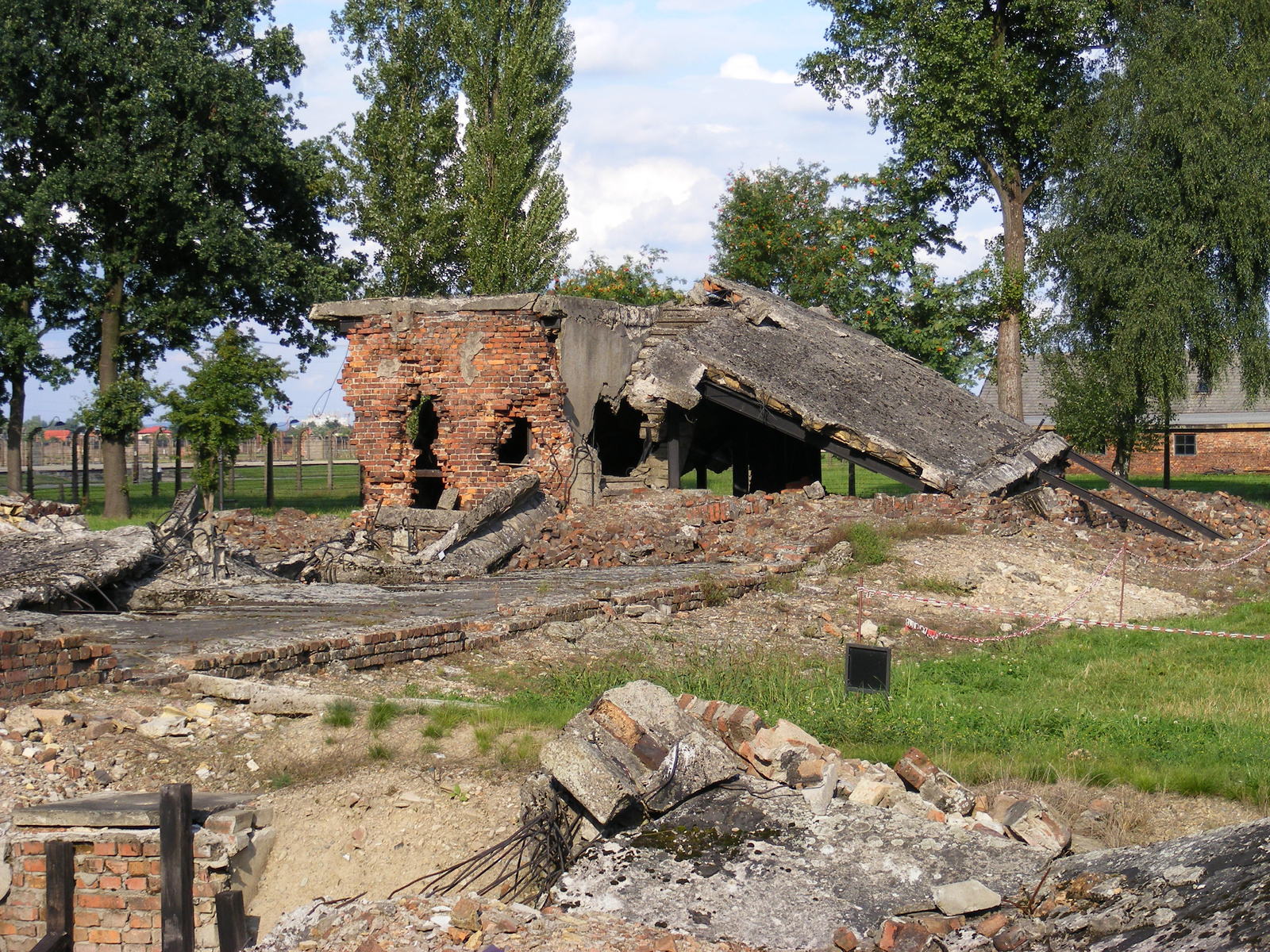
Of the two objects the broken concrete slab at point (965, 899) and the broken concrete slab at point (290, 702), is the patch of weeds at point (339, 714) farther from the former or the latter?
the broken concrete slab at point (965, 899)

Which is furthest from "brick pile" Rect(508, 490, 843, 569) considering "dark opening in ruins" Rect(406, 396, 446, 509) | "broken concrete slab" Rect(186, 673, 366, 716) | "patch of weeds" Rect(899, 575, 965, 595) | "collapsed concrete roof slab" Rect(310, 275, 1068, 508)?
"broken concrete slab" Rect(186, 673, 366, 716)

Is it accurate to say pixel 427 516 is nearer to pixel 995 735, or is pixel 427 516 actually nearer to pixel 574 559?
pixel 574 559

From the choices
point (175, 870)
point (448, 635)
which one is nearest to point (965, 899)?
point (175, 870)

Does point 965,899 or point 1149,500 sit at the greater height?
point 1149,500

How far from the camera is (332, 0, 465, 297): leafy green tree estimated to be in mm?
26438

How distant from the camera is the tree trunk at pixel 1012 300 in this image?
26.0m

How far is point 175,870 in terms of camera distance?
5508mm

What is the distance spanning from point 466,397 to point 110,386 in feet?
38.8

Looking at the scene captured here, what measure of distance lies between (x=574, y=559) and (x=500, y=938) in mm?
10563

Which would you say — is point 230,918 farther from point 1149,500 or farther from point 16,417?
point 16,417

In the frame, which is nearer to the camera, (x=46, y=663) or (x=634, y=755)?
(x=634, y=755)

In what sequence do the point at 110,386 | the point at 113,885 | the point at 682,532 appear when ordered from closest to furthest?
the point at 113,885 < the point at 682,532 < the point at 110,386

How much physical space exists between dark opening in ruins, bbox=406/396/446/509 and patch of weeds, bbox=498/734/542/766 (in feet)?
35.2

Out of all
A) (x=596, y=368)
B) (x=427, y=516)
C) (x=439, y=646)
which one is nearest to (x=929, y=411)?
(x=596, y=368)
